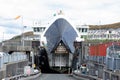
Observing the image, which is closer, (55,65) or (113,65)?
(113,65)

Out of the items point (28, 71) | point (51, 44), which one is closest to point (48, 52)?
point (51, 44)

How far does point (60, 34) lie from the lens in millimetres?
60906

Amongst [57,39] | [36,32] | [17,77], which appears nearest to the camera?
[17,77]

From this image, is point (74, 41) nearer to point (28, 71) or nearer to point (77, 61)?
point (77, 61)

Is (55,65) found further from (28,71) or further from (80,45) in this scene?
(28,71)

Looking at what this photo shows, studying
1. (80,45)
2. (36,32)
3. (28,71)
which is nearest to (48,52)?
(80,45)

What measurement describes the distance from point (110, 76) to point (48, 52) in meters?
36.5

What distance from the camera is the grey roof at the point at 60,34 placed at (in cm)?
6109

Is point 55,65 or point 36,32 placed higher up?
point 36,32

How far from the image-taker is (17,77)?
3694 centimetres

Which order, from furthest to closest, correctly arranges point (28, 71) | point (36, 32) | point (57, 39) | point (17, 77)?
point (36, 32) < point (57, 39) < point (28, 71) < point (17, 77)

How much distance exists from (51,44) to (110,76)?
118ft

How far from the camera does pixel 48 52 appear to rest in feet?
205

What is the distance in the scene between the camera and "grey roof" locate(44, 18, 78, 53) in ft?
200
